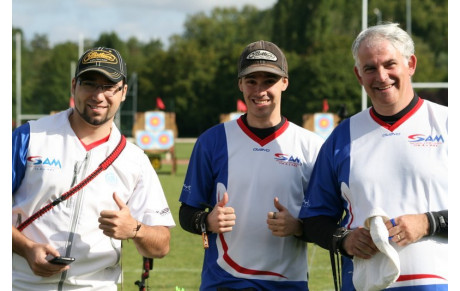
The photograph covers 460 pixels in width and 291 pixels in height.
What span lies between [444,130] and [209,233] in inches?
52.3

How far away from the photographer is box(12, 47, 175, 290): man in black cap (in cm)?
349

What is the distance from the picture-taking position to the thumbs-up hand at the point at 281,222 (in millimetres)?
3744

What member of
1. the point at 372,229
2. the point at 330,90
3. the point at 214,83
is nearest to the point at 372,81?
the point at 372,229

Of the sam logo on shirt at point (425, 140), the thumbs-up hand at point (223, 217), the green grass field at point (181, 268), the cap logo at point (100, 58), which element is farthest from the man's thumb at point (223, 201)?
the green grass field at point (181, 268)

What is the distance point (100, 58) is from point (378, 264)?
1.62m

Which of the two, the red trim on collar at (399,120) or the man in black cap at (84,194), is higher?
the red trim on collar at (399,120)

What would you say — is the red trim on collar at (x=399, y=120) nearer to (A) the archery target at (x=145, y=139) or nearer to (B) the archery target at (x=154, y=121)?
(A) the archery target at (x=145, y=139)

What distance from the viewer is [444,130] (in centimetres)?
334

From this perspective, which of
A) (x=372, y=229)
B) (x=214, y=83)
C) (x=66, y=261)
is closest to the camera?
(x=372, y=229)

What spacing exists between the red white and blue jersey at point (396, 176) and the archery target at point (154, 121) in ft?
77.0

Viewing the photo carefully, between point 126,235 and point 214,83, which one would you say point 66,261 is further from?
point 214,83

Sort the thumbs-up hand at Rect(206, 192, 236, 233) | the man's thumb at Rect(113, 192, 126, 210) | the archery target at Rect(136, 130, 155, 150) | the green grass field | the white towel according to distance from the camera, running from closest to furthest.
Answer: the white towel → the man's thumb at Rect(113, 192, 126, 210) → the thumbs-up hand at Rect(206, 192, 236, 233) → the green grass field → the archery target at Rect(136, 130, 155, 150)

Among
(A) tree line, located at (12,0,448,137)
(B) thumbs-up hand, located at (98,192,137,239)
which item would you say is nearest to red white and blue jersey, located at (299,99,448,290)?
(B) thumbs-up hand, located at (98,192,137,239)

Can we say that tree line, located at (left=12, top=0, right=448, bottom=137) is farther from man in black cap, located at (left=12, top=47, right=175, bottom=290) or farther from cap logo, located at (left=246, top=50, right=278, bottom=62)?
man in black cap, located at (left=12, top=47, right=175, bottom=290)
